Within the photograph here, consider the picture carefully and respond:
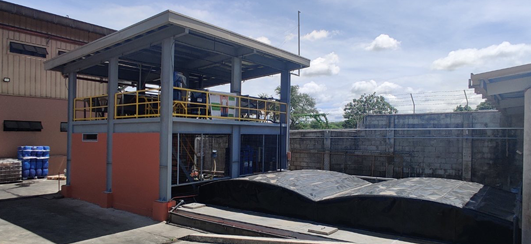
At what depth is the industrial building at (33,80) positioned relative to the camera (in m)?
19.2

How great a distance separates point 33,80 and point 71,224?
44.1 feet

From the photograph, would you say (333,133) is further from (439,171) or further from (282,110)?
(439,171)

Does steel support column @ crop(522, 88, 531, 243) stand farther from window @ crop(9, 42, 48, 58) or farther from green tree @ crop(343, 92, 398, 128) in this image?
green tree @ crop(343, 92, 398, 128)

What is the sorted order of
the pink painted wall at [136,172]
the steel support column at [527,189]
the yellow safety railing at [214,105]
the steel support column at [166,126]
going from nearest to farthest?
the steel support column at [527,189], the steel support column at [166,126], the pink painted wall at [136,172], the yellow safety railing at [214,105]

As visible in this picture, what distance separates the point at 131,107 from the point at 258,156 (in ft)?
17.8

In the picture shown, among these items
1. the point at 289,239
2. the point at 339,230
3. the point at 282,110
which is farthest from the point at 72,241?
the point at 282,110

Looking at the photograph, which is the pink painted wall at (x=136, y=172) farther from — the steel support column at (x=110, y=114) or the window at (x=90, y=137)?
the window at (x=90, y=137)

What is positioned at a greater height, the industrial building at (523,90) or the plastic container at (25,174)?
the industrial building at (523,90)

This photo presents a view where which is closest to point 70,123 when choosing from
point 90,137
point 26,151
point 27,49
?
point 90,137

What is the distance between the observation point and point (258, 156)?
15.1 meters

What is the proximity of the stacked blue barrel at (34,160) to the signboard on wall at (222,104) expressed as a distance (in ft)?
43.4

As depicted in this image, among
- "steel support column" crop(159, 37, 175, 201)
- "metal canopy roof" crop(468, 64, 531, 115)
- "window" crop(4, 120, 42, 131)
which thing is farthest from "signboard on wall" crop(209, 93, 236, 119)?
"window" crop(4, 120, 42, 131)

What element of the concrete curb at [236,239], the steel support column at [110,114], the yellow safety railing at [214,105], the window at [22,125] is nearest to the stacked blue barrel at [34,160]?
the window at [22,125]

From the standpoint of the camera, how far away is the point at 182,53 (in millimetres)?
14195
